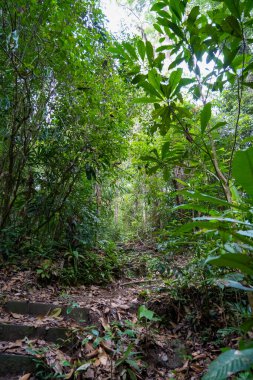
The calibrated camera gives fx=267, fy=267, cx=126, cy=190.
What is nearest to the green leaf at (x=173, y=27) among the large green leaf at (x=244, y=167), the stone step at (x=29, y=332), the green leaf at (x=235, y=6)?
the green leaf at (x=235, y=6)

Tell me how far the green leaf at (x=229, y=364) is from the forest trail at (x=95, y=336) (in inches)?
68.1

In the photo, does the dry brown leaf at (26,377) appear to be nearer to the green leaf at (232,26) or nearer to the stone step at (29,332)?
the stone step at (29,332)

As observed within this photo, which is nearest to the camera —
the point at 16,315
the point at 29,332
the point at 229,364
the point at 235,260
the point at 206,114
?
the point at 229,364

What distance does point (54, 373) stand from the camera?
205 centimetres

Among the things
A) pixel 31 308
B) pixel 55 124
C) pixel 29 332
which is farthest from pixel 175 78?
pixel 55 124

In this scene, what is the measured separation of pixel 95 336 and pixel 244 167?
226cm

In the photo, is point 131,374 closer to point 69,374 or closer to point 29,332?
point 69,374

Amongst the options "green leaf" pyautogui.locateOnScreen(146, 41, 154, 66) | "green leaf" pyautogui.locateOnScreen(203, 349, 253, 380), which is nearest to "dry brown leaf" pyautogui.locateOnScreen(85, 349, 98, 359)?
"green leaf" pyautogui.locateOnScreen(203, 349, 253, 380)

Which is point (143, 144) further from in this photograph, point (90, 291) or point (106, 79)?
point (90, 291)

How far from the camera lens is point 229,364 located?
61 cm

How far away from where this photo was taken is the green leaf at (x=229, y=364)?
60cm

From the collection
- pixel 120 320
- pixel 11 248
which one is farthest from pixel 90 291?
pixel 11 248

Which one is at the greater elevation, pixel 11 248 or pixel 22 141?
pixel 22 141

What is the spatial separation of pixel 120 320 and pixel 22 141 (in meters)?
2.82
